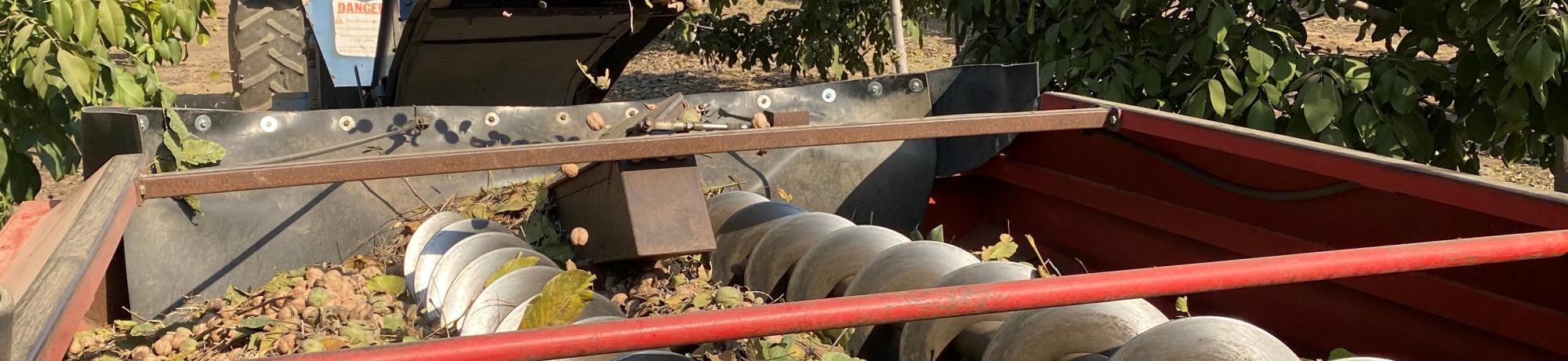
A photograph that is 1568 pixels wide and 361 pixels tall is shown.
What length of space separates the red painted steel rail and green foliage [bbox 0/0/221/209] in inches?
105

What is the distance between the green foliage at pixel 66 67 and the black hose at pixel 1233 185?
9.28 feet

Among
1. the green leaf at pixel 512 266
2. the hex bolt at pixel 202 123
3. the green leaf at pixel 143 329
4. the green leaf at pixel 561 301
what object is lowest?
the green leaf at pixel 143 329

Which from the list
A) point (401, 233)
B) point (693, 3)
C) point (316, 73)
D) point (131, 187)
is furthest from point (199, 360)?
point (316, 73)

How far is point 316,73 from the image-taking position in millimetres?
5629

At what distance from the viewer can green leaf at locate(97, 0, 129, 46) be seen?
143 inches

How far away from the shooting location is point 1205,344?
1710 mm

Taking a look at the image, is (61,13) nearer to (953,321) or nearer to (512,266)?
(512,266)

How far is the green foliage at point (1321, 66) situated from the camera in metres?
3.56

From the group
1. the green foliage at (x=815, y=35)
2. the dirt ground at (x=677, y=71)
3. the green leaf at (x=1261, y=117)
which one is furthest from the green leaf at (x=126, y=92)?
the dirt ground at (x=677, y=71)

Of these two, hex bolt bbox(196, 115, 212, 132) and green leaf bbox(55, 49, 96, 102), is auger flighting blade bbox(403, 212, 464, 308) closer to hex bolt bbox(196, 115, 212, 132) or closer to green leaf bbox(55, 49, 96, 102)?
hex bolt bbox(196, 115, 212, 132)

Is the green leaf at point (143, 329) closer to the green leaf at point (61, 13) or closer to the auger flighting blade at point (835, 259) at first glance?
the green leaf at point (61, 13)

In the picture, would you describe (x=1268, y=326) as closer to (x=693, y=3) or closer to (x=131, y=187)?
(x=693, y=3)

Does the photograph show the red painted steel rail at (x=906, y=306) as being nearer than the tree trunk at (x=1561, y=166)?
Yes

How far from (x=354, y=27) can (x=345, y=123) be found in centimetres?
227
